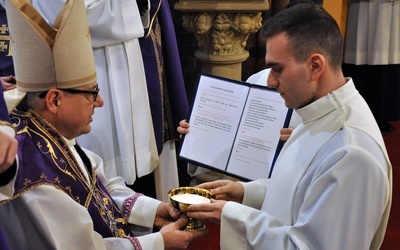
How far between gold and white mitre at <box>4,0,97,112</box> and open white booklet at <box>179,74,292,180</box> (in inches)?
34.0

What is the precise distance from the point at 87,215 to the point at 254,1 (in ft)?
8.12

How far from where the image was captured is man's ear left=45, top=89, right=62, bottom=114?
1930 mm

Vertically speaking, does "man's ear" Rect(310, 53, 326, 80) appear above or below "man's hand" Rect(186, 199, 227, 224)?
above

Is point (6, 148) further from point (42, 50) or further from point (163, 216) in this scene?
point (163, 216)

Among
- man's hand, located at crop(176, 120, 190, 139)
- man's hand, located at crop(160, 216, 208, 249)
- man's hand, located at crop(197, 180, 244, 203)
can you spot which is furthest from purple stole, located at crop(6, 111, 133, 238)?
man's hand, located at crop(176, 120, 190, 139)

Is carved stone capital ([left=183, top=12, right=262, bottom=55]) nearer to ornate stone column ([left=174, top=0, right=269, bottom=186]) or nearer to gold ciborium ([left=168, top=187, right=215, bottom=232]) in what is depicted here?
ornate stone column ([left=174, top=0, right=269, bottom=186])

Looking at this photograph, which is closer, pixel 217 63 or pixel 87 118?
pixel 87 118

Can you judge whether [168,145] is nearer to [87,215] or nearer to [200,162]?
[200,162]

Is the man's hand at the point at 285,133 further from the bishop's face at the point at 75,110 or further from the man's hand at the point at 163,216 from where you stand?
the bishop's face at the point at 75,110

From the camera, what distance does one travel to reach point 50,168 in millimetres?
1879

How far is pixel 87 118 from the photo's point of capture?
6.60 ft

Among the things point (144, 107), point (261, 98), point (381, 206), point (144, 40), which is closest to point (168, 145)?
point (144, 107)

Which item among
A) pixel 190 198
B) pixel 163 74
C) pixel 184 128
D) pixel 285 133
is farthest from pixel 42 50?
pixel 163 74

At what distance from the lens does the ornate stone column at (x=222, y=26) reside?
393 cm
